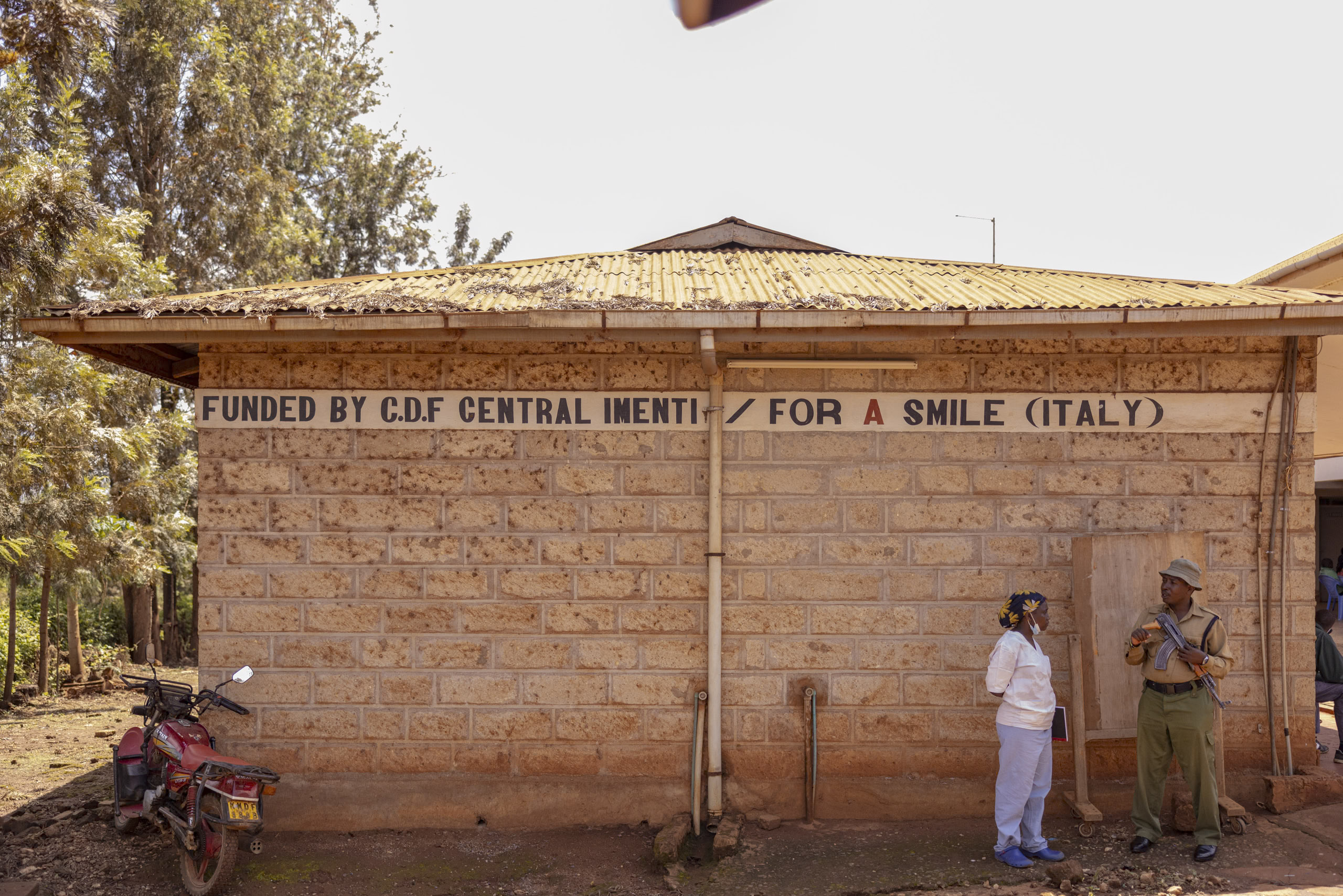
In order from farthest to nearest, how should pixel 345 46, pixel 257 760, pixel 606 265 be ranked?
1. pixel 345 46
2. pixel 606 265
3. pixel 257 760

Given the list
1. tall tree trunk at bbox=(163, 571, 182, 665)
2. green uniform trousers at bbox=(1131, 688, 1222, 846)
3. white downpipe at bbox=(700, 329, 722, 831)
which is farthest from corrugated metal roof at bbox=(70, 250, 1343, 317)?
tall tree trunk at bbox=(163, 571, 182, 665)

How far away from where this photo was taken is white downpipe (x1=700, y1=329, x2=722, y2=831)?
248 inches

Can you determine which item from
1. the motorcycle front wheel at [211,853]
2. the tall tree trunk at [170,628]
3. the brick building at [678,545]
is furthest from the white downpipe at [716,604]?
the tall tree trunk at [170,628]

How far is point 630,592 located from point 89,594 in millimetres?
15056

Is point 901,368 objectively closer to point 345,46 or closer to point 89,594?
point 89,594

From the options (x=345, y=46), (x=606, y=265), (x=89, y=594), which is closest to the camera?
(x=606, y=265)

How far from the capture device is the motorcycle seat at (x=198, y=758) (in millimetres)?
5539

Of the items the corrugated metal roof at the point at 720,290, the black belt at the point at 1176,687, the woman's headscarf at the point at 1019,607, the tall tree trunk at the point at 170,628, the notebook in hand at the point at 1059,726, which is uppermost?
the corrugated metal roof at the point at 720,290

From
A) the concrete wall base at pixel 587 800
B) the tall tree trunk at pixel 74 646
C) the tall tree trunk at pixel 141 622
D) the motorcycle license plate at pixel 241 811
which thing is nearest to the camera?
the motorcycle license plate at pixel 241 811

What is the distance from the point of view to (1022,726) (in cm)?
563

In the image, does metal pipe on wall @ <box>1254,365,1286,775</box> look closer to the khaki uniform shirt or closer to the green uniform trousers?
the green uniform trousers

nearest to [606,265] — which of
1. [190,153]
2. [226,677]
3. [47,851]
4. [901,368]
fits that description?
[901,368]

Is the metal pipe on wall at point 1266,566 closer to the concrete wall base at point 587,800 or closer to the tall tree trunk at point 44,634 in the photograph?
the concrete wall base at point 587,800

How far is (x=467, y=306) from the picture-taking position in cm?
609
